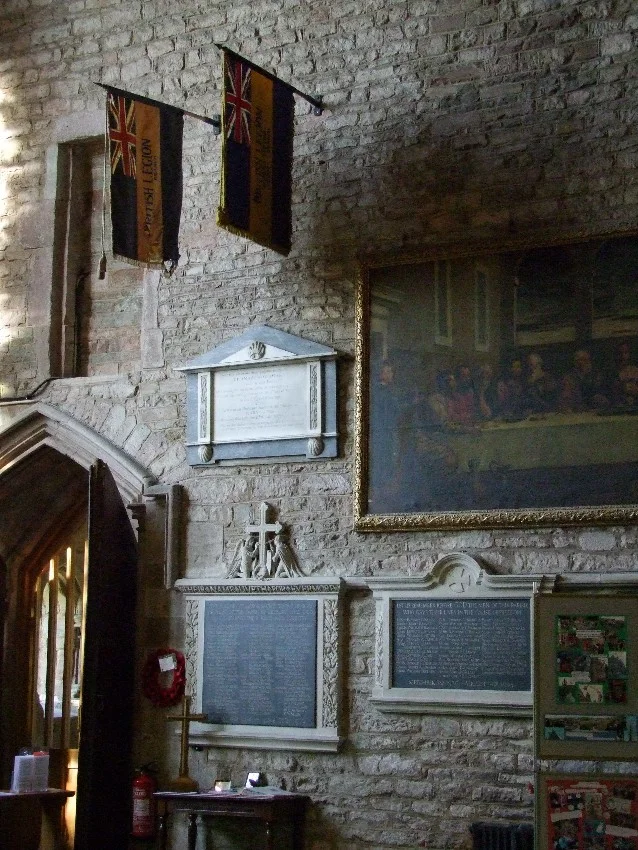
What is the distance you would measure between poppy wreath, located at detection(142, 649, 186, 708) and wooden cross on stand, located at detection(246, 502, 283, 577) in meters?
0.73

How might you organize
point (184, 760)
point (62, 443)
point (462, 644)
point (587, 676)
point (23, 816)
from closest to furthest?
1. point (587, 676)
2. point (462, 644)
3. point (184, 760)
4. point (23, 816)
5. point (62, 443)

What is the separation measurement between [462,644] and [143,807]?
6.85ft

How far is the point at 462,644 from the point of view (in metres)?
6.93

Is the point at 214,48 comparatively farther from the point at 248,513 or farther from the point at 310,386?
the point at 248,513

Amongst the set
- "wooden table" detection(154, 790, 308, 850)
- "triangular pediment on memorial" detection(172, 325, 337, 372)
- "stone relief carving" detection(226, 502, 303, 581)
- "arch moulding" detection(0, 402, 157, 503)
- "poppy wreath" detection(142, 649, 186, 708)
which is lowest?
"wooden table" detection(154, 790, 308, 850)

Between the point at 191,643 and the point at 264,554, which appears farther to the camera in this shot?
the point at 191,643

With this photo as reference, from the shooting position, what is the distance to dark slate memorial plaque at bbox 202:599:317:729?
7270mm

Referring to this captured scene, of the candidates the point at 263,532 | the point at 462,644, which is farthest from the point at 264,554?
the point at 462,644

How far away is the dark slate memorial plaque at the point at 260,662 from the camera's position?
7270 millimetres

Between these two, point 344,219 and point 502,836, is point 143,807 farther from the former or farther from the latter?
point 344,219

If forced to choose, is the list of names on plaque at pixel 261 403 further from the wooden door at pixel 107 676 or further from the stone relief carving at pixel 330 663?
the stone relief carving at pixel 330 663

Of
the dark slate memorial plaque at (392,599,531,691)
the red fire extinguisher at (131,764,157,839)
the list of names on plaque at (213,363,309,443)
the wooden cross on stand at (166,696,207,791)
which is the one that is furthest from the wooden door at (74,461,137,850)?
the dark slate memorial plaque at (392,599,531,691)

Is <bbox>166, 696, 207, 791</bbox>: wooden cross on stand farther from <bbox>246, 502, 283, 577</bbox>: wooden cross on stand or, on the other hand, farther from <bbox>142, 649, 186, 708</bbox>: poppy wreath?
<bbox>246, 502, 283, 577</bbox>: wooden cross on stand

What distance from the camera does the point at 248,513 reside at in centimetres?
765
